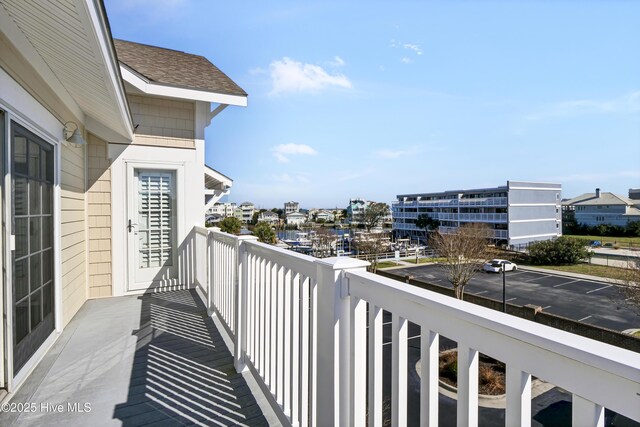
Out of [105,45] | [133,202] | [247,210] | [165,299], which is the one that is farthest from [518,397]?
[247,210]

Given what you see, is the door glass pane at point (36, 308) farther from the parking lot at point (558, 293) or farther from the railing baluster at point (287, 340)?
the parking lot at point (558, 293)

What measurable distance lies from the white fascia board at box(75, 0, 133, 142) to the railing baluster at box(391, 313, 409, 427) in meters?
2.10

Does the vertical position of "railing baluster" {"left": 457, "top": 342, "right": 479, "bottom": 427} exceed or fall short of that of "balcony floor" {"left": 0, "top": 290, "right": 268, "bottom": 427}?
it exceeds it

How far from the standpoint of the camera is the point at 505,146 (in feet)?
92.5

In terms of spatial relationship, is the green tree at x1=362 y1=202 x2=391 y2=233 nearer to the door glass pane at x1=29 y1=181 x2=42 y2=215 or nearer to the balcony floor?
the balcony floor

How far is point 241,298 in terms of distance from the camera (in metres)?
2.47

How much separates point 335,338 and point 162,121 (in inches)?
193

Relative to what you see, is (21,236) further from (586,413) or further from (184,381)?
(586,413)

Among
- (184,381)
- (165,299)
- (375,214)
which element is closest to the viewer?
(184,381)

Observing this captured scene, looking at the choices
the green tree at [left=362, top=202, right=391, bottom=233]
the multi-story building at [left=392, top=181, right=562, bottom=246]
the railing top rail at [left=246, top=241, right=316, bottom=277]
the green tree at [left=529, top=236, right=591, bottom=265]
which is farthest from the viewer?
the green tree at [left=362, top=202, right=391, bottom=233]

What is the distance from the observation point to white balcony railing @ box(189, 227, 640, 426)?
0.58 m

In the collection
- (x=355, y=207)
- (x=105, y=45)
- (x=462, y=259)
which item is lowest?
(x=462, y=259)

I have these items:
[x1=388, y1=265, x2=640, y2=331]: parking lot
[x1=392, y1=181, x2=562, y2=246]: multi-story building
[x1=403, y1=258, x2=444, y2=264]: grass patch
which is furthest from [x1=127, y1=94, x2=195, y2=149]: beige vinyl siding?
[x1=392, y1=181, x2=562, y2=246]: multi-story building

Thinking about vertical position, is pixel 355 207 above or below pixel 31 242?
above
